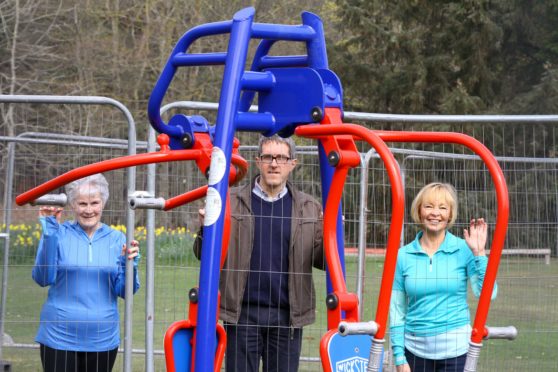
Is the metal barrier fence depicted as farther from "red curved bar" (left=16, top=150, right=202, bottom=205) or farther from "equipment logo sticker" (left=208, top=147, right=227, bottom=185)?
"equipment logo sticker" (left=208, top=147, right=227, bottom=185)

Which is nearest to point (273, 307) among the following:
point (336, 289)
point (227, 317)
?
point (227, 317)

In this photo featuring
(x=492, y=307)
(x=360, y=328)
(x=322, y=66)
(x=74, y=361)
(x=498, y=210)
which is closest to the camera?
(x=360, y=328)

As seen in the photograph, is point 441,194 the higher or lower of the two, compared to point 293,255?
higher

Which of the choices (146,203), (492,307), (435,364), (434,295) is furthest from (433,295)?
(146,203)

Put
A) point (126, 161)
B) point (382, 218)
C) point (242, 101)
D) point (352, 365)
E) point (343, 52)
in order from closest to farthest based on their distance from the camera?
point (352, 365) → point (126, 161) → point (242, 101) → point (382, 218) → point (343, 52)

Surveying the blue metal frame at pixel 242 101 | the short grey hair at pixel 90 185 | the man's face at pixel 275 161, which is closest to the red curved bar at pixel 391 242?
the blue metal frame at pixel 242 101

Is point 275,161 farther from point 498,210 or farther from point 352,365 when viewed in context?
point 498,210

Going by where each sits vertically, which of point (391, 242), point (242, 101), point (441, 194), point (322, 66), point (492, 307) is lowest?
point (492, 307)

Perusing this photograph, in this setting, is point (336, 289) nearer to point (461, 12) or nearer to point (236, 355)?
point (236, 355)

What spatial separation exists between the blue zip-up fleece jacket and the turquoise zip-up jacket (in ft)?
4.81

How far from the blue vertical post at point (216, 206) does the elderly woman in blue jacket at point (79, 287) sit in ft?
5.56

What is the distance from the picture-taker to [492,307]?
6211mm

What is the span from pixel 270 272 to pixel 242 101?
1.03m

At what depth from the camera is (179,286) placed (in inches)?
253
